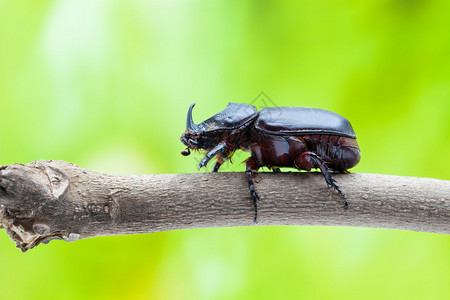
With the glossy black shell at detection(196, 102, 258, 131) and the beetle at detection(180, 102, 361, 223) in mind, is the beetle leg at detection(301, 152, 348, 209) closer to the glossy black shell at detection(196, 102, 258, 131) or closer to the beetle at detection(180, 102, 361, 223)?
the beetle at detection(180, 102, 361, 223)

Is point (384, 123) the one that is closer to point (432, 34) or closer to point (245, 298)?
point (432, 34)

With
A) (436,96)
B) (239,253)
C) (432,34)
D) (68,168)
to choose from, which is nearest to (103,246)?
(239,253)

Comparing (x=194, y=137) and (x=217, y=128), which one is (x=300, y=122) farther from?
(x=194, y=137)

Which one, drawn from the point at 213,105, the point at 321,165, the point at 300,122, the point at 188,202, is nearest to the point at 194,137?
the point at 188,202

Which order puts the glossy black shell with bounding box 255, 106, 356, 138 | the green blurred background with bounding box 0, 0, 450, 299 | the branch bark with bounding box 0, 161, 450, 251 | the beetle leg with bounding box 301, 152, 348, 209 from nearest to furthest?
the branch bark with bounding box 0, 161, 450, 251 < the beetle leg with bounding box 301, 152, 348, 209 < the glossy black shell with bounding box 255, 106, 356, 138 < the green blurred background with bounding box 0, 0, 450, 299

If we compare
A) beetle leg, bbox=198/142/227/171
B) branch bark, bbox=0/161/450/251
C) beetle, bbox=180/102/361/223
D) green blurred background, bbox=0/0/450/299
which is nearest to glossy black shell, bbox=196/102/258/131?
beetle, bbox=180/102/361/223
